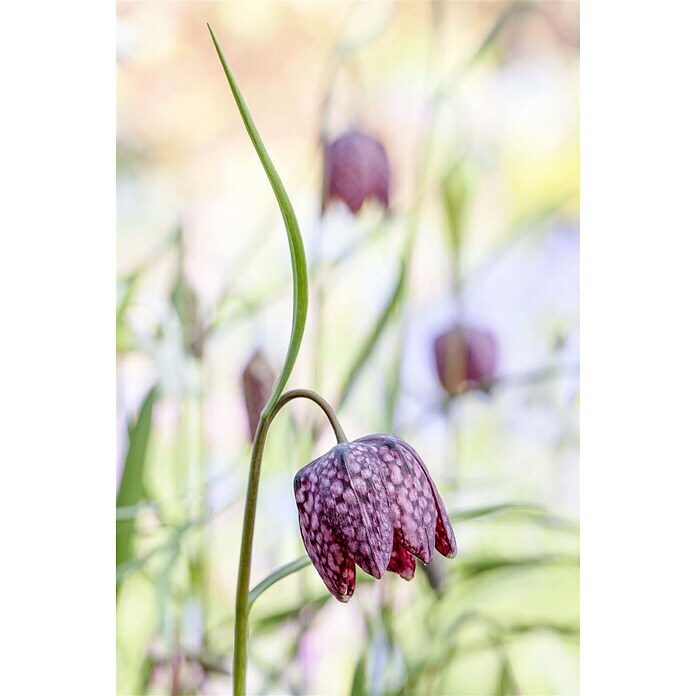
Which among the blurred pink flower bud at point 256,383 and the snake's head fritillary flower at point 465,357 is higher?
the snake's head fritillary flower at point 465,357

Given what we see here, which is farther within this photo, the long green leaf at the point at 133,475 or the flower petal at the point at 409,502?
the long green leaf at the point at 133,475

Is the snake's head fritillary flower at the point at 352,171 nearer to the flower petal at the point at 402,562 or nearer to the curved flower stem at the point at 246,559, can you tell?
the curved flower stem at the point at 246,559

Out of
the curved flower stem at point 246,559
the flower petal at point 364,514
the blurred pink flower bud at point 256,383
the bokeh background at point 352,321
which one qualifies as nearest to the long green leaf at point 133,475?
the bokeh background at point 352,321

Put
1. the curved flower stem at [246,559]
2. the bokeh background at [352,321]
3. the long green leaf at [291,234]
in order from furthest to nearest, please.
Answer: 1. the bokeh background at [352,321]
2. the curved flower stem at [246,559]
3. the long green leaf at [291,234]

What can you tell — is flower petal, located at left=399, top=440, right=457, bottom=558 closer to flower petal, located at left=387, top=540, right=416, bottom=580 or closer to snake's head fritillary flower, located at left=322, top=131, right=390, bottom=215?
flower petal, located at left=387, top=540, right=416, bottom=580

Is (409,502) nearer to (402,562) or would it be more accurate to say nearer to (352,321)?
(402,562)

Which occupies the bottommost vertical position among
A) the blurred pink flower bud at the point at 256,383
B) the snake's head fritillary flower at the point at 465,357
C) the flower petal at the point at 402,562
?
the flower petal at the point at 402,562

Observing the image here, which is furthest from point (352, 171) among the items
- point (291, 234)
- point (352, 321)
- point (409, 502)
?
point (409, 502)
